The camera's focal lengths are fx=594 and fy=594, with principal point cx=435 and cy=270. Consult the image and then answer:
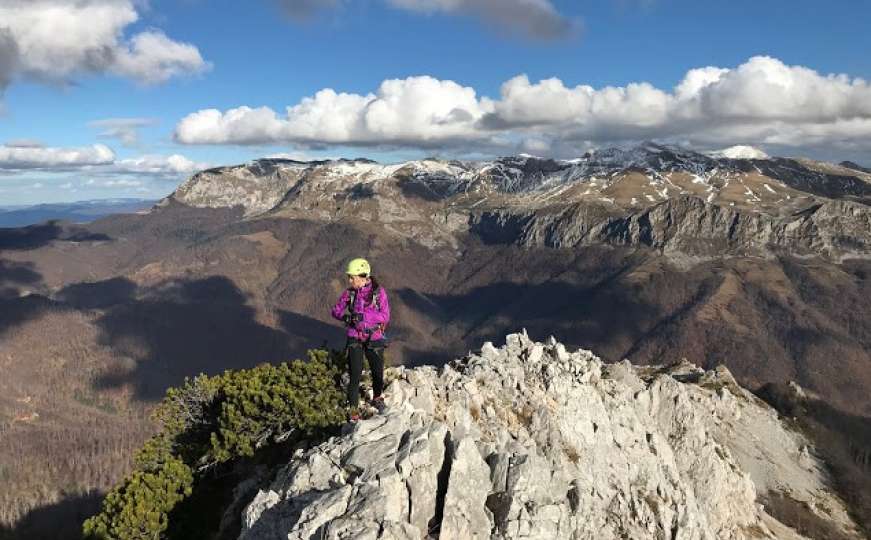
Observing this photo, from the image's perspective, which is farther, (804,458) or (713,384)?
(713,384)

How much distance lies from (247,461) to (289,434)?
173 inches

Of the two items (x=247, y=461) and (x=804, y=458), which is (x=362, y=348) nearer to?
(x=247, y=461)

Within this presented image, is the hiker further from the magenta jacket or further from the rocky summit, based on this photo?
the rocky summit

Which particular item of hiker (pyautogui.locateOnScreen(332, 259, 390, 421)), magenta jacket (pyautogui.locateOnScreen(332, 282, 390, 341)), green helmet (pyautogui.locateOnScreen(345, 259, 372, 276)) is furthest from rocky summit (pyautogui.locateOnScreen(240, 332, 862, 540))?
green helmet (pyautogui.locateOnScreen(345, 259, 372, 276))

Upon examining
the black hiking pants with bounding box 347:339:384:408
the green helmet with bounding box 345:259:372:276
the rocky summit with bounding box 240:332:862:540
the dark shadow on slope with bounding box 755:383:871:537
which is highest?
the green helmet with bounding box 345:259:372:276

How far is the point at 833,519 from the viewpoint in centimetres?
10138

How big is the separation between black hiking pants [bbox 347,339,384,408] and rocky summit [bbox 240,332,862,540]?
2.18 meters

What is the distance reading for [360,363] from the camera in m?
35.6

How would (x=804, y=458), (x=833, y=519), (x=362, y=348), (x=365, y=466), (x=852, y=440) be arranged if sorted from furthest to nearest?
(x=852, y=440) → (x=804, y=458) → (x=833, y=519) → (x=362, y=348) → (x=365, y=466)

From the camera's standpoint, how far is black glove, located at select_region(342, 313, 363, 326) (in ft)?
111

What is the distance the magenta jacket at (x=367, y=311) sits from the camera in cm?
3381

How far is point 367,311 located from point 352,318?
104 cm

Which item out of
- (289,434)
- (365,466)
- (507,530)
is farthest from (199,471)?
(507,530)

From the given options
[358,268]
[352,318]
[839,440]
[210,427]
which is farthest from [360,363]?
[839,440]
